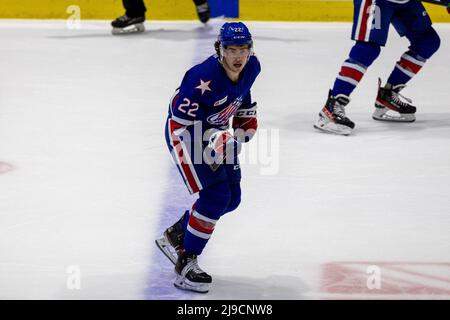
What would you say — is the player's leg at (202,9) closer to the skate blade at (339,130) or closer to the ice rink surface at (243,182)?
the ice rink surface at (243,182)

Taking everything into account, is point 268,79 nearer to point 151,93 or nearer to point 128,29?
point 151,93

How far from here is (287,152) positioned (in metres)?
5.81

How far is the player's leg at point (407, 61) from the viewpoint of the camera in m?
6.26

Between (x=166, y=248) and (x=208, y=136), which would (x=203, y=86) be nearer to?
(x=208, y=136)

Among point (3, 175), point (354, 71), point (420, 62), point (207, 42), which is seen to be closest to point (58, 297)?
point (3, 175)

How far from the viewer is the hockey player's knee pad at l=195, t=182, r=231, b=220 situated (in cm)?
395

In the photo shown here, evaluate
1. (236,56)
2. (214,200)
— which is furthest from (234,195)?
(236,56)

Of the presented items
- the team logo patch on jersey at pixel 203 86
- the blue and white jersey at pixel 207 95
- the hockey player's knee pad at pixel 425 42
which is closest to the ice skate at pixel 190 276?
the blue and white jersey at pixel 207 95

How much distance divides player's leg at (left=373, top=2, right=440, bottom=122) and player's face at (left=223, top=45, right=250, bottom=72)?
2.50 meters

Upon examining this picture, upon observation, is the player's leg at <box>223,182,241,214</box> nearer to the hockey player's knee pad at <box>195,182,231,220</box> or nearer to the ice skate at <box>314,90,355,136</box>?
the hockey player's knee pad at <box>195,182,231,220</box>

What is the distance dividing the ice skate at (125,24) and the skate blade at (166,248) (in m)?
4.16

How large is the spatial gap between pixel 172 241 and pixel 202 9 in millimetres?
4554

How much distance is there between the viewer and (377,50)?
6207mm

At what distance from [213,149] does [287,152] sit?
1965 millimetres
